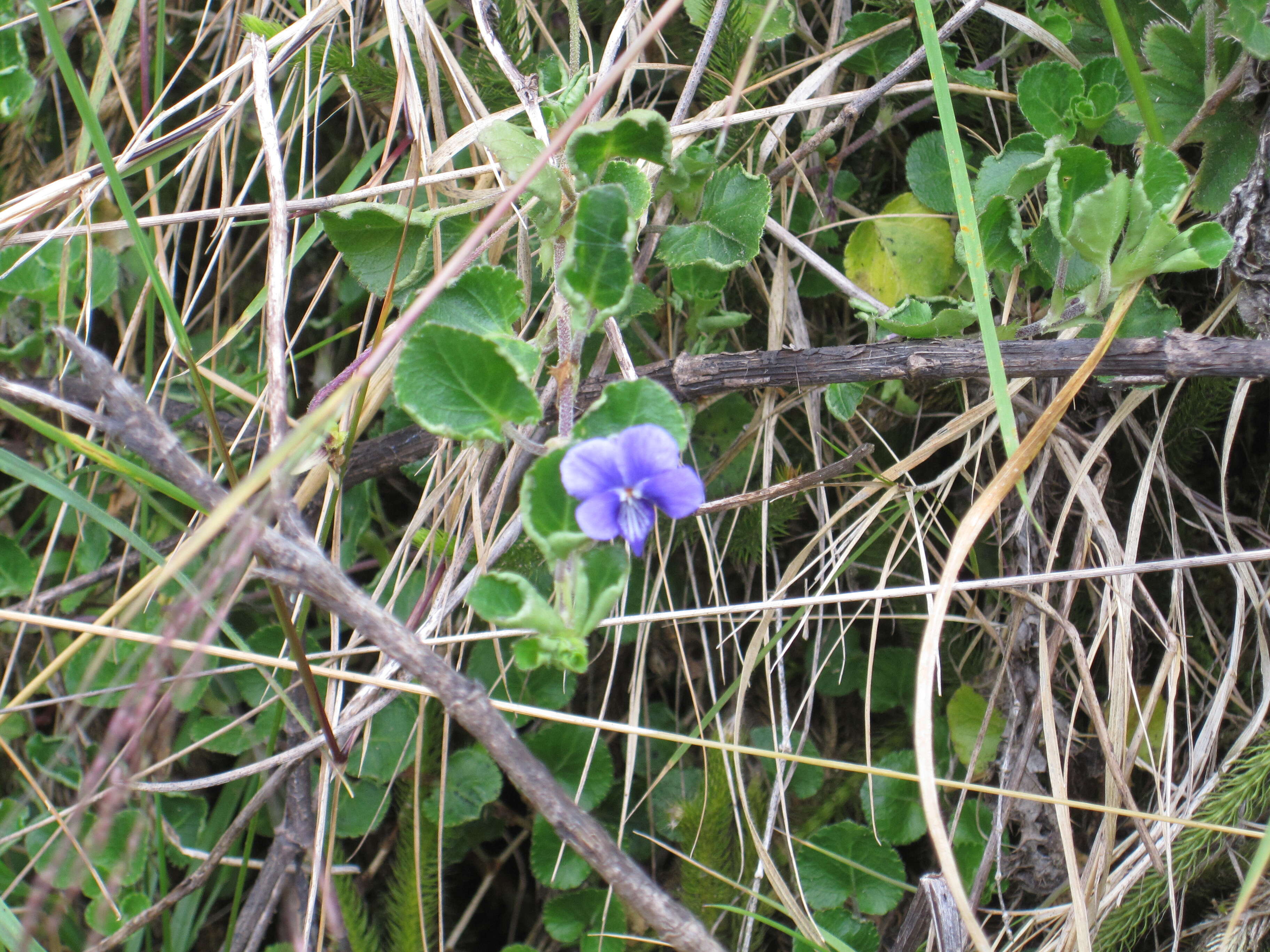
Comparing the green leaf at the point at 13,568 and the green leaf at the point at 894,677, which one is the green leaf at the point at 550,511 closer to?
the green leaf at the point at 894,677

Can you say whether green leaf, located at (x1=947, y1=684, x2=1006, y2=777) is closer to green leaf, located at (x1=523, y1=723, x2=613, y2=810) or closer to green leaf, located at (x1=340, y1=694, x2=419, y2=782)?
green leaf, located at (x1=523, y1=723, x2=613, y2=810)

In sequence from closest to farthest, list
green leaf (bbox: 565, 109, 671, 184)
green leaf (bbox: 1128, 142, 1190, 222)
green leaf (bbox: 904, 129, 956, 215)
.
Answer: green leaf (bbox: 565, 109, 671, 184)
green leaf (bbox: 1128, 142, 1190, 222)
green leaf (bbox: 904, 129, 956, 215)

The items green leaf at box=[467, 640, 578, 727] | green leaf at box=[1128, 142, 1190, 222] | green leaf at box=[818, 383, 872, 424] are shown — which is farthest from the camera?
green leaf at box=[467, 640, 578, 727]

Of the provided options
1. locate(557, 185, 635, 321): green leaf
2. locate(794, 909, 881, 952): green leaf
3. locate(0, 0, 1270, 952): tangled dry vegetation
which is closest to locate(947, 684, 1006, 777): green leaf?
locate(0, 0, 1270, 952): tangled dry vegetation

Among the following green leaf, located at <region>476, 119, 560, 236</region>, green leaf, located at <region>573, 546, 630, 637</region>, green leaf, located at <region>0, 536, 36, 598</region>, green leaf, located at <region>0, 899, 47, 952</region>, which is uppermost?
green leaf, located at <region>476, 119, 560, 236</region>

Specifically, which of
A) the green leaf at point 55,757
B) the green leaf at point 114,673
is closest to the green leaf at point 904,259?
the green leaf at point 114,673
